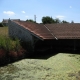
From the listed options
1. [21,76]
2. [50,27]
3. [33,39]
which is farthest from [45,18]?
[21,76]

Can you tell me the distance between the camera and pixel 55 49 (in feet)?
82.2

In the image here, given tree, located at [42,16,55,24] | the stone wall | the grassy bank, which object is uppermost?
tree, located at [42,16,55,24]

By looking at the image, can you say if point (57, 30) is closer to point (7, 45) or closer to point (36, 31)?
point (36, 31)

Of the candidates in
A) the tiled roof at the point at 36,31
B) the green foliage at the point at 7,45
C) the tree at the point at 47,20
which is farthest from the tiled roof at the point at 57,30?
the tree at the point at 47,20

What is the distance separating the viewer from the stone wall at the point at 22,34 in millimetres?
20297

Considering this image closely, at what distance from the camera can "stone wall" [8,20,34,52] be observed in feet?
66.6

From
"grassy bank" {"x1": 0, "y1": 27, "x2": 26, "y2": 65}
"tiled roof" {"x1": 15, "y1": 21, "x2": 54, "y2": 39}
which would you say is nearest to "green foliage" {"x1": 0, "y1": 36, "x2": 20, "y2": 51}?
"grassy bank" {"x1": 0, "y1": 27, "x2": 26, "y2": 65}

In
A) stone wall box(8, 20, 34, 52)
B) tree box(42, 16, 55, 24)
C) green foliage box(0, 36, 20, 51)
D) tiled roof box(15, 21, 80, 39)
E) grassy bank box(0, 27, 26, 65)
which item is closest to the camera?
grassy bank box(0, 27, 26, 65)

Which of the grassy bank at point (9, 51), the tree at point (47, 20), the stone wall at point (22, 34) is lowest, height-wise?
the grassy bank at point (9, 51)

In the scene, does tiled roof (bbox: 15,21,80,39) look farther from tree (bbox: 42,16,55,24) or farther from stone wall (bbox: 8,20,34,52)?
tree (bbox: 42,16,55,24)

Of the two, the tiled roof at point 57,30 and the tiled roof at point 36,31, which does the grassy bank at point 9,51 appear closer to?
the tiled roof at point 36,31

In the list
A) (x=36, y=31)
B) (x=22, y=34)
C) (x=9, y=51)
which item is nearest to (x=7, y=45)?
(x=9, y=51)

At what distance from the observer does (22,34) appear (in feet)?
68.7

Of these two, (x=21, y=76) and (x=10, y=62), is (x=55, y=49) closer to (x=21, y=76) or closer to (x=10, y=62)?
(x=10, y=62)
